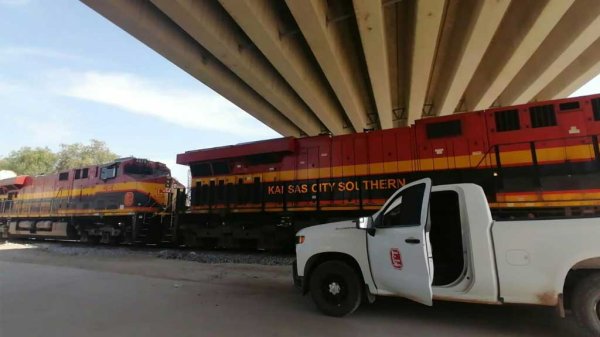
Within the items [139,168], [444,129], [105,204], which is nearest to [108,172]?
[105,204]

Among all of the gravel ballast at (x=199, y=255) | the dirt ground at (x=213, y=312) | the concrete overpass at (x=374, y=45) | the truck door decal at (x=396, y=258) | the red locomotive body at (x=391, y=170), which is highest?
the concrete overpass at (x=374, y=45)

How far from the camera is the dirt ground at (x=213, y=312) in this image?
477 cm

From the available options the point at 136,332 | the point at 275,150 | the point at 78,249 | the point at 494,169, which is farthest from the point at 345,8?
the point at 78,249

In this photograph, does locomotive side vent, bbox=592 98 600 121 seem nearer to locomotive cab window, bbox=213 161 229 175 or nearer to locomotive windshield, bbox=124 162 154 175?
locomotive cab window, bbox=213 161 229 175

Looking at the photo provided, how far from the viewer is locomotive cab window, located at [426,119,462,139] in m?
10.1

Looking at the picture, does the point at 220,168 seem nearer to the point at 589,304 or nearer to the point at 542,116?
the point at 542,116

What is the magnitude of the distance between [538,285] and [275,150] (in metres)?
9.19

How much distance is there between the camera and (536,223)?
13.9 ft

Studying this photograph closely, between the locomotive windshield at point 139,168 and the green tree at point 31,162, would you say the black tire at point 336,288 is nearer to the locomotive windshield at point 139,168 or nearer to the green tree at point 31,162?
the locomotive windshield at point 139,168

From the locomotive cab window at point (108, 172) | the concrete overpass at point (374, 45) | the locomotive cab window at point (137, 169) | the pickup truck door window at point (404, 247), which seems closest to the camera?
the pickup truck door window at point (404, 247)

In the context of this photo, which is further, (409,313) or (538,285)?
(409,313)

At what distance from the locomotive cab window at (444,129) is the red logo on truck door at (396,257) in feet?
21.1

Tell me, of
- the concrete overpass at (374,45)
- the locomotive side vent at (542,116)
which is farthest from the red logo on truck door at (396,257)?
the concrete overpass at (374,45)

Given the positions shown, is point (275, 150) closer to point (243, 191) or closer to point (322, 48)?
point (243, 191)
